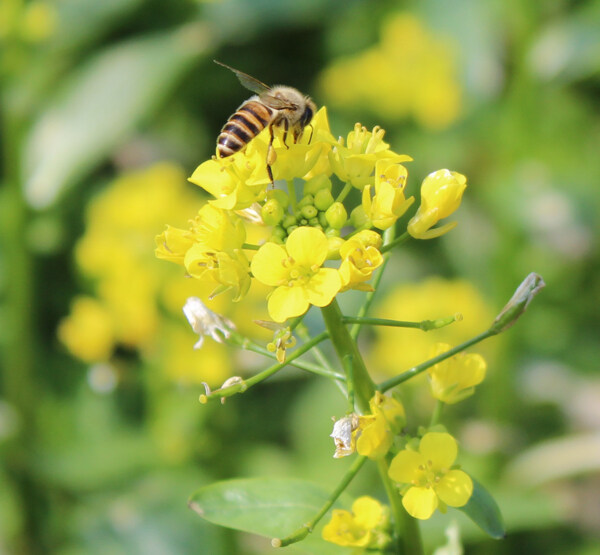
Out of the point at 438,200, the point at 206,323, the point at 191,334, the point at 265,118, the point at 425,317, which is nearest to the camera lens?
the point at 438,200

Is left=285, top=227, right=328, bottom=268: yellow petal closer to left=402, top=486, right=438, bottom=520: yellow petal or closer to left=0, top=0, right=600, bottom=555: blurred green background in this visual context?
left=402, top=486, right=438, bottom=520: yellow petal

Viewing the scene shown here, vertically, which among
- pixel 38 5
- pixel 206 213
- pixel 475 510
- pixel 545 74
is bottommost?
pixel 475 510

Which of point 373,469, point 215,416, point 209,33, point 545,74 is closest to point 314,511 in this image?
point 215,416

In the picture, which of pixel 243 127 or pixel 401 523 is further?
pixel 243 127

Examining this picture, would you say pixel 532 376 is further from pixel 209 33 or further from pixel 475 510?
pixel 475 510

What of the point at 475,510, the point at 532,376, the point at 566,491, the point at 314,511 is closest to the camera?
the point at 475,510

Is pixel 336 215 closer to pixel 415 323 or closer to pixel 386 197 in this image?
pixel 386 197

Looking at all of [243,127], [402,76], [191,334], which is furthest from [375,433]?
[402,76]
